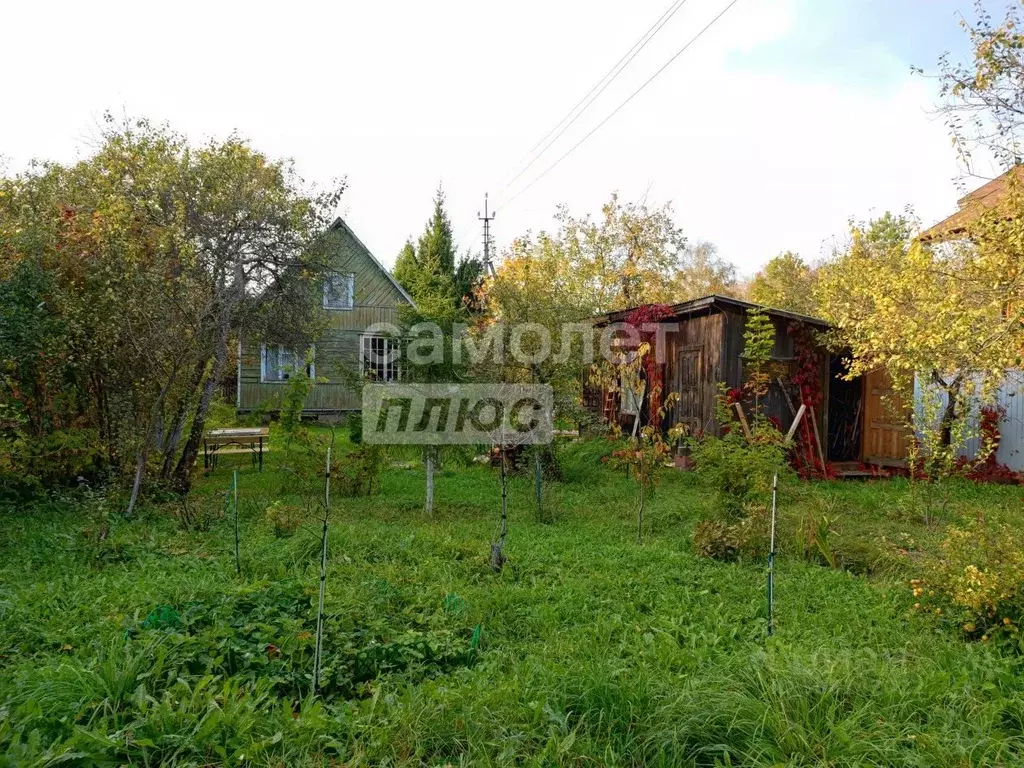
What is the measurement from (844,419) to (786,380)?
2211 millimetres

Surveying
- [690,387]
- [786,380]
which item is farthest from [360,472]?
[786,380]

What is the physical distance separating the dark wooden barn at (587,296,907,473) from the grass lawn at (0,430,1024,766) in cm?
512

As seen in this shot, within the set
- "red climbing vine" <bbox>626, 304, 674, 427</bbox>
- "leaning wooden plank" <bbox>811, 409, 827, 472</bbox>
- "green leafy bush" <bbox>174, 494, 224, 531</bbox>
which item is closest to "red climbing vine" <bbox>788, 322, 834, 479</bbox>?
"leaning wooden plank" <bbox>811, 409, 827, 472</bbox>

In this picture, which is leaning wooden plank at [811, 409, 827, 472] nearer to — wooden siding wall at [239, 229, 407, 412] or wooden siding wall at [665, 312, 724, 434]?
wooden siding wall at [665, 312, 724, 434]

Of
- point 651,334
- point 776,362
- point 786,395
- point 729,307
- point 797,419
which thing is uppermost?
point 729,307

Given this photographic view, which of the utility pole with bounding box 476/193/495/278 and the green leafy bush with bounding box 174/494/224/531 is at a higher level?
the utility pole with bounding box 476/193/495/278

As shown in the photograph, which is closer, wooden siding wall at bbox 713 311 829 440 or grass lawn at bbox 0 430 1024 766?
grass lawn at bbox 0 430 1024 766

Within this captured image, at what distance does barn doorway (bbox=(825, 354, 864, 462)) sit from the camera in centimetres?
1258

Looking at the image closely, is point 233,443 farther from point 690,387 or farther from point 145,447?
point 690,387

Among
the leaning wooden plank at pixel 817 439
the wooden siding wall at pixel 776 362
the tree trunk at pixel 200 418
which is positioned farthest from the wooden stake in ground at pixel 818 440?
the tree trunk at pixel 200 418

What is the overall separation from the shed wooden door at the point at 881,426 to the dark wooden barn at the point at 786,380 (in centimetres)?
2

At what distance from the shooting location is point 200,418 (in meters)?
8.34

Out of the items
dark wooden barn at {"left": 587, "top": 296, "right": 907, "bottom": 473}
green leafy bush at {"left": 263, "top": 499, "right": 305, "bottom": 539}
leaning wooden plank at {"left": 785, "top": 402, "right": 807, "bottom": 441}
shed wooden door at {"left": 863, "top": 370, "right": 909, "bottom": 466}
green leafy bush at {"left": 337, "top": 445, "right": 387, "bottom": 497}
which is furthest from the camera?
shed wooden door at {"left": 863, "top": 370, "right": 909, "bottom": 466}

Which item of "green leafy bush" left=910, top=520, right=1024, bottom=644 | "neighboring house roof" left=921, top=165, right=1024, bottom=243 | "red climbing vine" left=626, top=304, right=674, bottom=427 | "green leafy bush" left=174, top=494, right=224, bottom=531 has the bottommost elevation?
"green leafy bush" left=174, top=494, right=224, bottom=531
